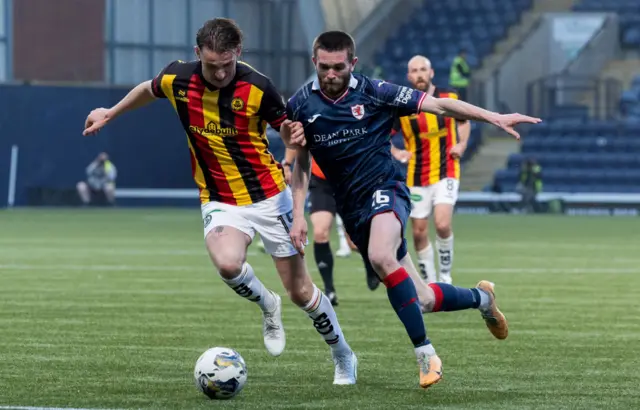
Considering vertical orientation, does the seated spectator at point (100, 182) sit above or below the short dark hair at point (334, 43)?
below

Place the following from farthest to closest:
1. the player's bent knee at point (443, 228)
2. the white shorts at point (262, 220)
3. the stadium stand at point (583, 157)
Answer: the stadium stand at point (583, 157) → the player's bent knee at point (443, 228) → the white shorts at point (262, 220)

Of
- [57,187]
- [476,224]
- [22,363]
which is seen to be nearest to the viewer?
[22,363]

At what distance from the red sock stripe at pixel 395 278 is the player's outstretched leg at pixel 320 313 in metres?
0.48

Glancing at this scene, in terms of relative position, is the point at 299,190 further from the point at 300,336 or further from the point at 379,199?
the point at 300,336

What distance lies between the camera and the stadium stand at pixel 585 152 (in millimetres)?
35156

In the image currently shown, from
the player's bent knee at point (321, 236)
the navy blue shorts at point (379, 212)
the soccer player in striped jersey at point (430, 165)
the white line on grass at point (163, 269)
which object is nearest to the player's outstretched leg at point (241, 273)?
the navy blue shorts at point (379, 212)

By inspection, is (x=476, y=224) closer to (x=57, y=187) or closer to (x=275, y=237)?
(x=57, y=187)

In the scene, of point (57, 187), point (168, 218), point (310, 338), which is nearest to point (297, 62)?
point (57, 187)

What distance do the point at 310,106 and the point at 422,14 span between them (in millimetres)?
34202

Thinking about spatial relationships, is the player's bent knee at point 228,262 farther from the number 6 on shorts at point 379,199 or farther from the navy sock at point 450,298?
the navy sock at point 450,298

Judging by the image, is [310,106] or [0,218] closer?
[310,106]

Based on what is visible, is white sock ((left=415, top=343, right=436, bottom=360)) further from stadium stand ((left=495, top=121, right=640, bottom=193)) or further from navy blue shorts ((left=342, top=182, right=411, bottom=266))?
stadium stand ((left=495, top=121, right=640, bottom=193))

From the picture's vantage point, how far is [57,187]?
1500 inches

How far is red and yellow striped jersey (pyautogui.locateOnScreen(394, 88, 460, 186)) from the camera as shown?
541 inches
